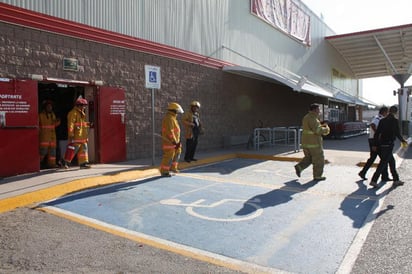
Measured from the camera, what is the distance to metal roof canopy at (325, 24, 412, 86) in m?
27.3

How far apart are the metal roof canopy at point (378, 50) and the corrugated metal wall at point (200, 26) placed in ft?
19.5

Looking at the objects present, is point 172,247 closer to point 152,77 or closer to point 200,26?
point 152,77

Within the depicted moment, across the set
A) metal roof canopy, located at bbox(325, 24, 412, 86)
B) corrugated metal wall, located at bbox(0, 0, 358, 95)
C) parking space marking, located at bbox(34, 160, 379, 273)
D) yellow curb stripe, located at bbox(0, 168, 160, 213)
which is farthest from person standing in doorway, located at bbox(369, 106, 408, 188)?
metal roof canopy, located at bbox(325, 24, 412, 86)

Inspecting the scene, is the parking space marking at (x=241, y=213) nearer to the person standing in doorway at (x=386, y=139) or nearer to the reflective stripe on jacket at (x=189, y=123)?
the person standing in doorway at (x=386, y=139)

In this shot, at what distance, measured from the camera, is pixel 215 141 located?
50.2ft

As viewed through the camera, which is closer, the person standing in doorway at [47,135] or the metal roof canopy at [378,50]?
the person standing in doorway at [47,135]

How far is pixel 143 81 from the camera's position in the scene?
11.4 m

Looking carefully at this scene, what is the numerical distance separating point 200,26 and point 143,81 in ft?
13.7

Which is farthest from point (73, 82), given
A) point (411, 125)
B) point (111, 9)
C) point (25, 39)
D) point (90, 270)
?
point (411, 125)

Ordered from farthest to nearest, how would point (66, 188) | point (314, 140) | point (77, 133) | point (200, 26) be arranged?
1. point (200, 26)
2. point (77, 133)
3. point (314, 140)
4. point (66, 188)

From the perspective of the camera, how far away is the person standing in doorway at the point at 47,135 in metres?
8.95

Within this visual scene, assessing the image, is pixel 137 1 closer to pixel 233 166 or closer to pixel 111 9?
pixel 111 9

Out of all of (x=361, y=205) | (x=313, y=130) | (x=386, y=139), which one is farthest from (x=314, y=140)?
(x=361, y=205)

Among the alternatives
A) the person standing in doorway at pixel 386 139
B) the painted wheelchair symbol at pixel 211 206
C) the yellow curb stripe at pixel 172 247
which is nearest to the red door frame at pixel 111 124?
the painted wheelchair symbol at pixel 211 206
